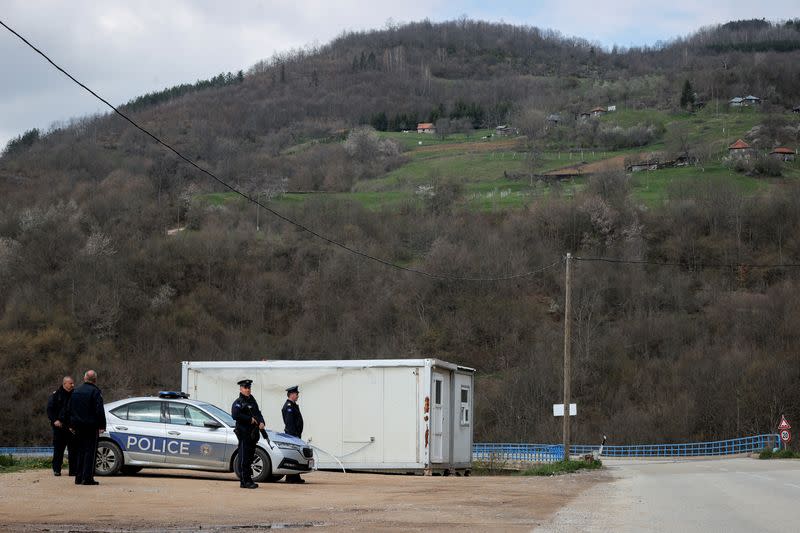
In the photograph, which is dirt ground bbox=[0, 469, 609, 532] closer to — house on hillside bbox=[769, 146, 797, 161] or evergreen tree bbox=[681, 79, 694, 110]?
house on hillside bbox=[769, 146, 797, 161]

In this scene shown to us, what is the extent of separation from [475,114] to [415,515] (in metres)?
162

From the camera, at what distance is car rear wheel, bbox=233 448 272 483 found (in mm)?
18281

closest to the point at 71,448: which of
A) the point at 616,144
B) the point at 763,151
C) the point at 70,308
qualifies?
the point at 70,308

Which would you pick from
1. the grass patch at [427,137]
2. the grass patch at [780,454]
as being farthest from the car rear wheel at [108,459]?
the grass patch at [427,137]

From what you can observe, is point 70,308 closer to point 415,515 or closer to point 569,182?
point 569,182

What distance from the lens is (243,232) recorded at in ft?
312

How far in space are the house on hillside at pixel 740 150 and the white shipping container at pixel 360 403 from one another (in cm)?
9450

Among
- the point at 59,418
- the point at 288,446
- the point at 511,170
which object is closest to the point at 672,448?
the point at 288,446

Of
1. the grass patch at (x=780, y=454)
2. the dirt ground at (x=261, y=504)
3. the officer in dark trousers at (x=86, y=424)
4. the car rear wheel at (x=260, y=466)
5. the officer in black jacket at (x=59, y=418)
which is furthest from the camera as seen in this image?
the grass patch at (x=780, y=454)

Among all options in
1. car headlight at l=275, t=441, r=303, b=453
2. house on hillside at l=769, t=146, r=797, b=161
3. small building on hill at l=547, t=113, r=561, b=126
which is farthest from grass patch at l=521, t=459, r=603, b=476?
small building on hill at l=547, t=113, r=561, b=126

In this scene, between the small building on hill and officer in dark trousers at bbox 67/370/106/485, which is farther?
the small building on hill

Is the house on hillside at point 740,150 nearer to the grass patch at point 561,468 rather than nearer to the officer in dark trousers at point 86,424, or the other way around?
the grass patch at point 561,468

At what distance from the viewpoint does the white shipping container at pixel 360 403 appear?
22.9 metres

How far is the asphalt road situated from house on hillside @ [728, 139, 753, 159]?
95338mm
